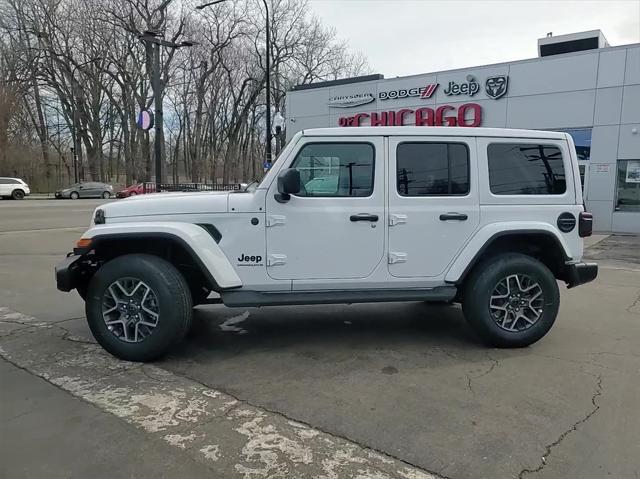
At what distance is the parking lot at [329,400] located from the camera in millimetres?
2855

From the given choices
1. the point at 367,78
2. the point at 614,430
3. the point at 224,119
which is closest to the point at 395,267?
the point at 614,430

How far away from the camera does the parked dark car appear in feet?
133

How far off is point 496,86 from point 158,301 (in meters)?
16.8

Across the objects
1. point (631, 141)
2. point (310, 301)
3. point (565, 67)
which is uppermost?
point (565, 67)

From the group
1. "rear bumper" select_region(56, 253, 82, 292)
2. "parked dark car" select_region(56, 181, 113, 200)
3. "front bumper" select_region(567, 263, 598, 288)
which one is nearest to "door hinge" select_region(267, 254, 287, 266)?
"rear bumper" select_region(56, 253, 82, 292)

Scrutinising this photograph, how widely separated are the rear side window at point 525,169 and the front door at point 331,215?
3.68 feet

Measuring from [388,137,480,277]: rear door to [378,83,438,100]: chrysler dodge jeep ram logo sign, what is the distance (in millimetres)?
15594

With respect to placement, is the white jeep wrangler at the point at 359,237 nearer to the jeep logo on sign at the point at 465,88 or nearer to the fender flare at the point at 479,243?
the fender flare at the point at 479,243

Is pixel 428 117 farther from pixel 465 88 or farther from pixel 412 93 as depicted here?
pixel 465 88

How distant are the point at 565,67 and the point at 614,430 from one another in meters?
16.3

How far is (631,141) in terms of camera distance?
52.5 ft

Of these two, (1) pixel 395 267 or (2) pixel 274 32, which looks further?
(2) pixel 274 32

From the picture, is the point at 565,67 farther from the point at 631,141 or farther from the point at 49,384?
the point at 49,384

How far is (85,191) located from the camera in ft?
137
